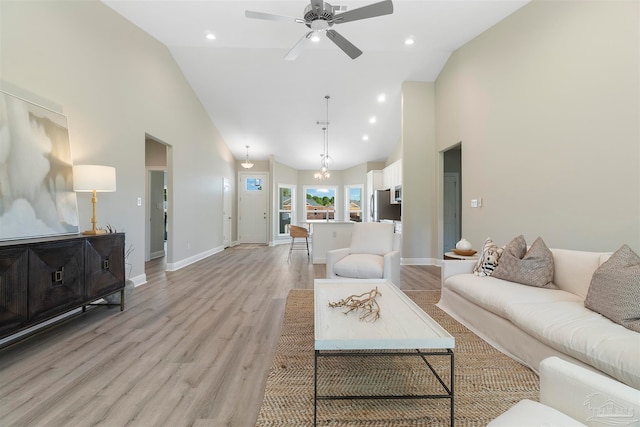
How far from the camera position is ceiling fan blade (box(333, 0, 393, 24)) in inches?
92.9

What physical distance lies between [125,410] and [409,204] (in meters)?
4.88

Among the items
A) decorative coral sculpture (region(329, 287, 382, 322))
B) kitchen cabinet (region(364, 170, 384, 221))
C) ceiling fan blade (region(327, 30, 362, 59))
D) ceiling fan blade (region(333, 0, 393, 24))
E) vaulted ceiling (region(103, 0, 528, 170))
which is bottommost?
decorative coral sculpture (region(329, 287, 382, 322))

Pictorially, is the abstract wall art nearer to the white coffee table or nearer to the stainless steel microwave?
the white coffee table

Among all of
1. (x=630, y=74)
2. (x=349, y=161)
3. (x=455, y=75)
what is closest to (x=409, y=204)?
(x=455, y=75)

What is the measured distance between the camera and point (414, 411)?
140 cm

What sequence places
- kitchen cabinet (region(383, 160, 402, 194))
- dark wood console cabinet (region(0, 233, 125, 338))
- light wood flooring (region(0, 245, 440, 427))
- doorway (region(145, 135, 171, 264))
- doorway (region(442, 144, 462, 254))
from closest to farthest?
light wood flooring (region(0, 245, 440, 427)) < dark wood console cabinet (region(0, 233, 125, 338)) < doorway (region(145, 135, 171, 264)) < doorway (region(442, 144, 462, 254)) < kitchen cabinet (region(383, 160, 402, 194))

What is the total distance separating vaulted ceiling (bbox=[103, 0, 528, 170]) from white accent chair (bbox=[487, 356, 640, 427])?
3.79 metres

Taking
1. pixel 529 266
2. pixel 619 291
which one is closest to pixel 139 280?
pixel 529 266

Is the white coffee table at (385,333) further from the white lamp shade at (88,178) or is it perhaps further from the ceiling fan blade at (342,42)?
the ceiling fan blade at (342,42)

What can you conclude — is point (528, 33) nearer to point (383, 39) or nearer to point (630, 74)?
point (630, 74)

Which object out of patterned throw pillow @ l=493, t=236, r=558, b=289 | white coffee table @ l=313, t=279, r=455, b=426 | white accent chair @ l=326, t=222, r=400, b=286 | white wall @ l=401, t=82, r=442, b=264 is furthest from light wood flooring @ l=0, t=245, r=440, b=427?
white wall @ l=401, t=82, r=442, b=264

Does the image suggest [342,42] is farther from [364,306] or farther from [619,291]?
[619,291]

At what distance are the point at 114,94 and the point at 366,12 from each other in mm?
3145

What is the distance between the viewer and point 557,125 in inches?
110
